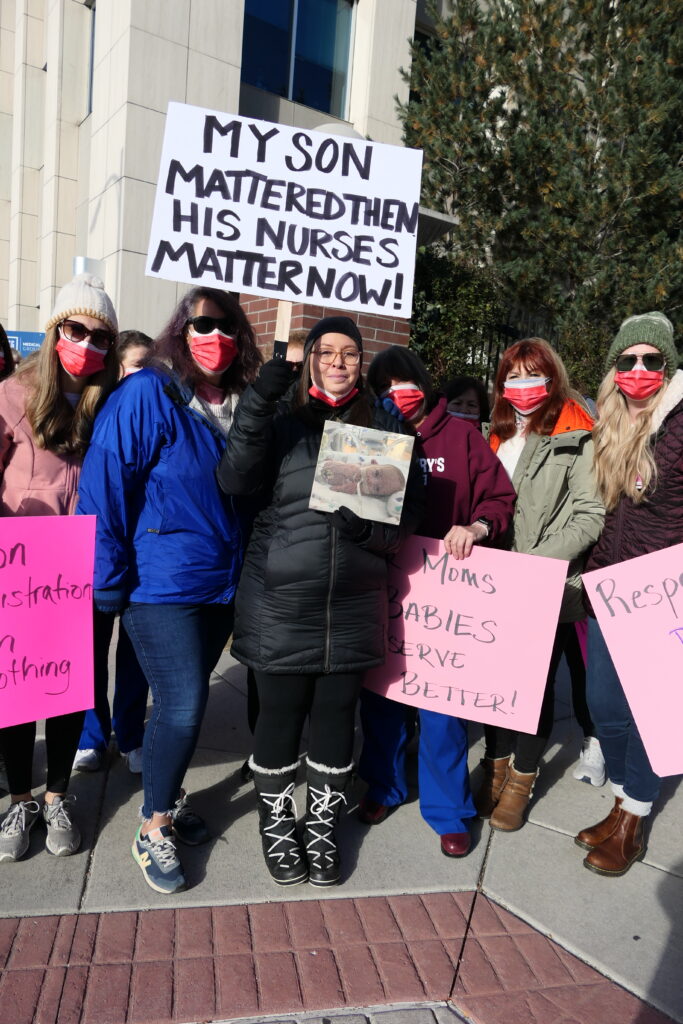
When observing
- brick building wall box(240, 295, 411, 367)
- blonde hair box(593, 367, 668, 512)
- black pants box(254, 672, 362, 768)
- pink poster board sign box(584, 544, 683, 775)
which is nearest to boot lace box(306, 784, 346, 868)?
black pants box(254, 672, 362, 768)

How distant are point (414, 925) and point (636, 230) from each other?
9491mm

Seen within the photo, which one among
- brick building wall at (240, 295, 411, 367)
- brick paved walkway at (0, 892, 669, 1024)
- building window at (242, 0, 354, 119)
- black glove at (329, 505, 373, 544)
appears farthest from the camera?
building window at (242, 0, 354, 119)

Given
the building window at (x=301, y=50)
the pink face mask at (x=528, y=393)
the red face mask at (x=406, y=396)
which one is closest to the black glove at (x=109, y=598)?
the red face mask at (x=406, y=396)

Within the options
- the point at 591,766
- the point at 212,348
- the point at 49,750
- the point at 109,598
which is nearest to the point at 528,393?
the point at 212,348

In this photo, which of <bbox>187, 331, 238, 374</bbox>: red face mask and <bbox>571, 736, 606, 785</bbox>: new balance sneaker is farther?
<bbox>571, 736, 606, 785</bbox>: new balance sneaker

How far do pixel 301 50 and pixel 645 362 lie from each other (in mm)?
10505

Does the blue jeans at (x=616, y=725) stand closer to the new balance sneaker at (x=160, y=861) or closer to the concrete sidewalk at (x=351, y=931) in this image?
the concrete sidewalk at (x=351, y=931)

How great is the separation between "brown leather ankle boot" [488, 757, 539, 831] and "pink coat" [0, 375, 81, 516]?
87.3 inches

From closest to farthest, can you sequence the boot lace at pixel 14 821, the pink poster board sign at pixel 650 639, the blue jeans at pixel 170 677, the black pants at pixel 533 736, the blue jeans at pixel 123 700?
the blue jeans at pixel 170 677
the pink poster board sign at pixel 650 639
the boot lace at pixel 14 821
the black pants at pixel 533 736
the blue jeans at pixel 123 700

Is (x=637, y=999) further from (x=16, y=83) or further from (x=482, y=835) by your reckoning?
(x=16, y=83)

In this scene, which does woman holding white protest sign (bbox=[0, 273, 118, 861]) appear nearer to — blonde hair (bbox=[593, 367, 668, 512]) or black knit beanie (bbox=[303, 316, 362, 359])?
black knit beanie (bbox=[303, 316, 362, 359])

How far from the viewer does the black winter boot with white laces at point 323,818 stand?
2836 mm

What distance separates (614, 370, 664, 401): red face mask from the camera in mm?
2861

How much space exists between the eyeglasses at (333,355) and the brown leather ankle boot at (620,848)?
2.11 metres
